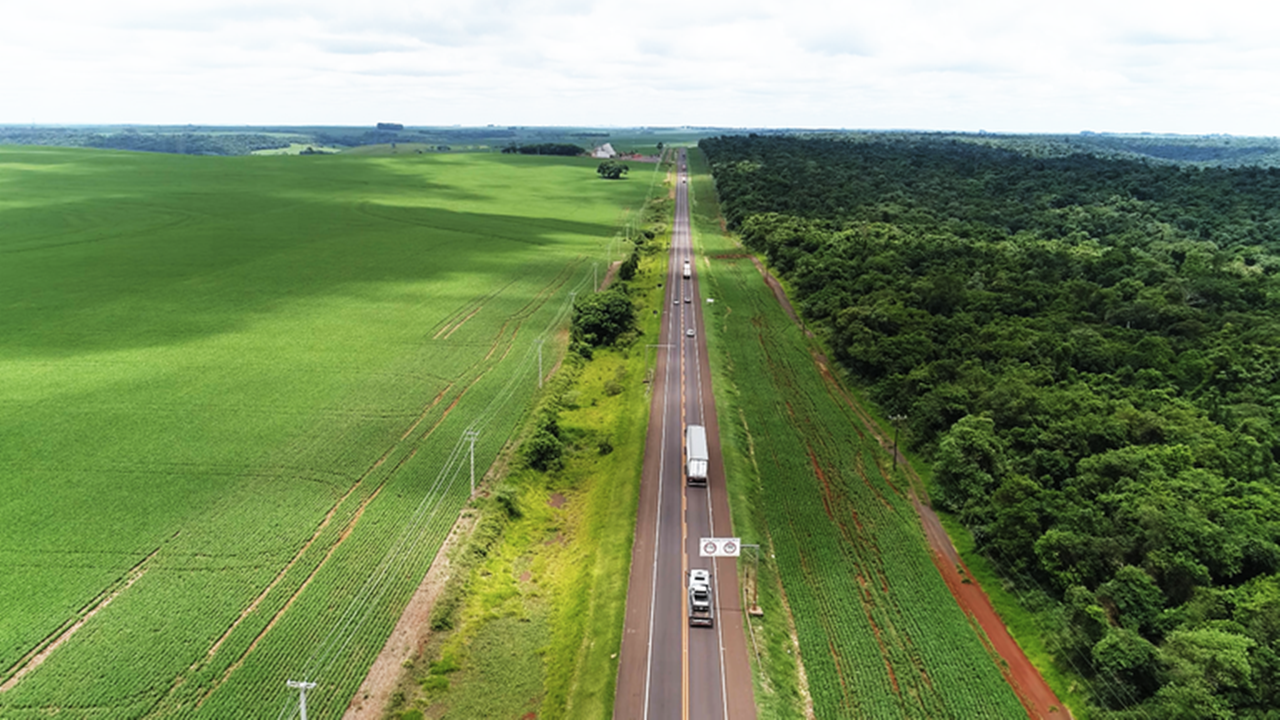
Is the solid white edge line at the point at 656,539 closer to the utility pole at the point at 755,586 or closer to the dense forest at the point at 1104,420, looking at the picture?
the utility pole at the point at 755,586

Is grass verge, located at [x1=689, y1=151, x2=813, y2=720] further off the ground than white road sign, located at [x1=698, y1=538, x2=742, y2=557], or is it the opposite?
white road sign, located at [x1=698, y1=538, x2=742, y2=557]

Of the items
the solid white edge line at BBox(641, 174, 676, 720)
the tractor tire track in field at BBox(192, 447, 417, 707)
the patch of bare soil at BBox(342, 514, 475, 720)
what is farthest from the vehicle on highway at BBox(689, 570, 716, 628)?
the tractor tire track in field at BBox(192, 447, 417, 707)

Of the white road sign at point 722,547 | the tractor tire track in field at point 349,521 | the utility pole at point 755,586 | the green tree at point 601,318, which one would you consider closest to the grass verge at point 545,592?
the white road sign at point 722,547

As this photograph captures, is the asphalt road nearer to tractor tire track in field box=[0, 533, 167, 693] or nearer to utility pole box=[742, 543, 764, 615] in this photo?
utility pole box=[742, 543, 764, 615]

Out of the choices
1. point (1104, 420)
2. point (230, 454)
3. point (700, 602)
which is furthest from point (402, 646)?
point (1104, 420)

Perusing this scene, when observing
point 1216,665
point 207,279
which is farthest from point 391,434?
point 207,279

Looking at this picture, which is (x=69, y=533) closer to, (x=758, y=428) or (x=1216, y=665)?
(x=758, y=428)
